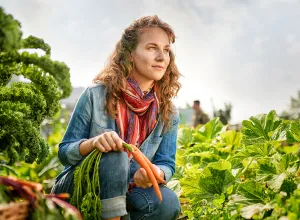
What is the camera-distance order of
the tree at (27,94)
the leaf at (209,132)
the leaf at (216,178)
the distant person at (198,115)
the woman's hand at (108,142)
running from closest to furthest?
the tree at (27,94), the woman's hand at (108,142), the leaf at (216,178), the leaf at (209,132), the distant person at (198,115)

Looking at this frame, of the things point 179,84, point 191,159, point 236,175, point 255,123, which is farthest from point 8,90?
point 191,159

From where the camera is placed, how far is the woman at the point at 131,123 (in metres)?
1.97

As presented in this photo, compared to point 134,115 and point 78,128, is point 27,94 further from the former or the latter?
point 134,115

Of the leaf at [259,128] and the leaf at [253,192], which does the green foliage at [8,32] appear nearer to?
the leaf at [253,192]

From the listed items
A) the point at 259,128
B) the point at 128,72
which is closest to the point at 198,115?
the point at 259,128

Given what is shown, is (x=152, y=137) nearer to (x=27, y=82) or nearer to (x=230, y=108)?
(x=27, y=82)

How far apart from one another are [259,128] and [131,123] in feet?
3.11

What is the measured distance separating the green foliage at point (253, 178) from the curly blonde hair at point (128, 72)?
47 cm

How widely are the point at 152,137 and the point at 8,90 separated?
0.79m

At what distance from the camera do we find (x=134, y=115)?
90.0 inches

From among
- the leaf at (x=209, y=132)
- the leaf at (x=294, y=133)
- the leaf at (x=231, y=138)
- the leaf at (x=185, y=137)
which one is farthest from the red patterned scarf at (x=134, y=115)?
the leaf at (x=185, y=137)

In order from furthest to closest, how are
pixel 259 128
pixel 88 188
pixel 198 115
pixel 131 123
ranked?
pixel 198 115, pixel 259 128, pixel 131 123, pixel 88 188

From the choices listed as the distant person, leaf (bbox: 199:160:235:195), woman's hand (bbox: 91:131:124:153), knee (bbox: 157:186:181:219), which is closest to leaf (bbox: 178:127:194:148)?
leaf (bbox: 199:160:235:195)

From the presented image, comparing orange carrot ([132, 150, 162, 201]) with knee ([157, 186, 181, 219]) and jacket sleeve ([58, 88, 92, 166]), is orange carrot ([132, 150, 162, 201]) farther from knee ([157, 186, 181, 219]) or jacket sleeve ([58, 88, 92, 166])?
jacket sleeve ([58, 88, 92, 166])
